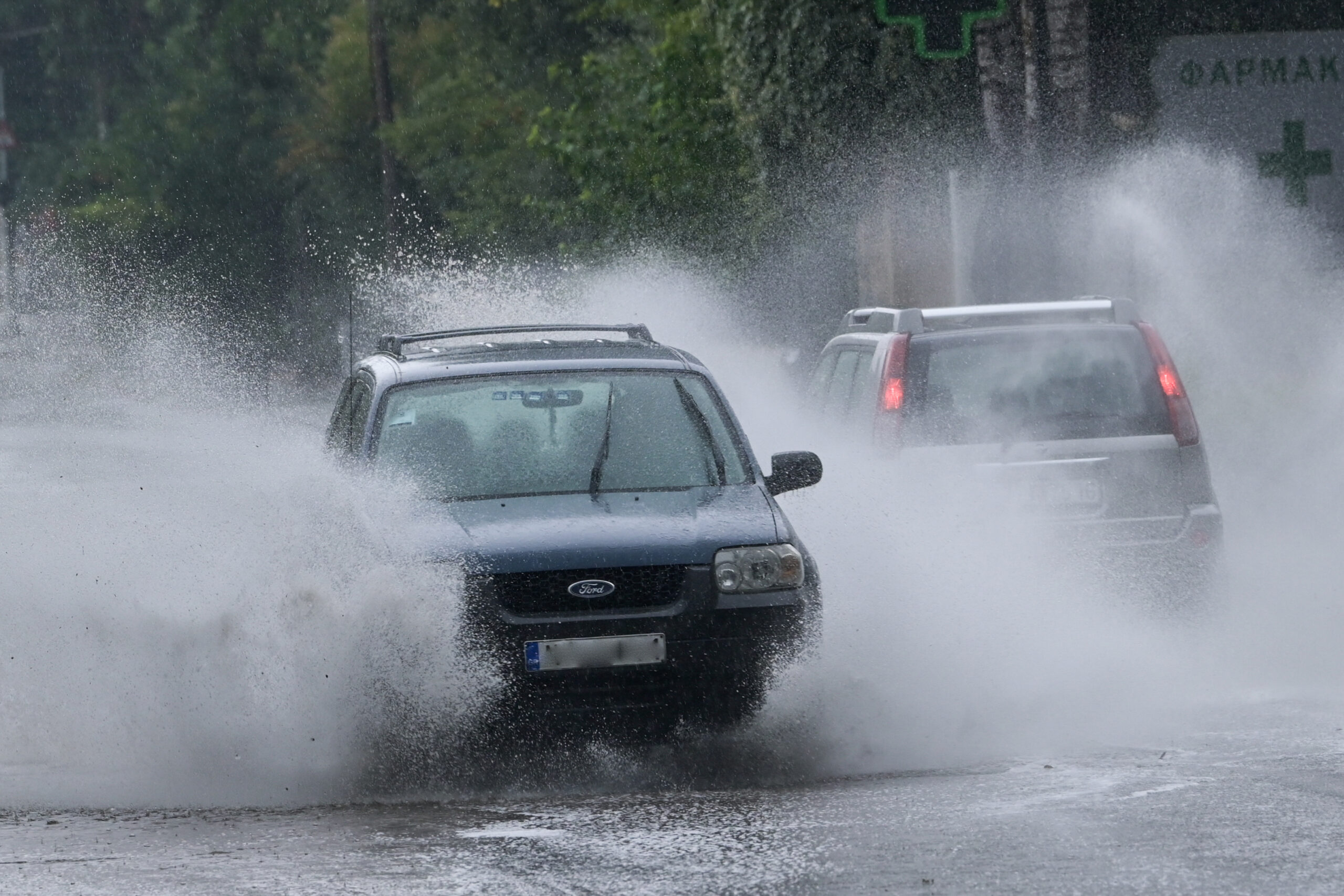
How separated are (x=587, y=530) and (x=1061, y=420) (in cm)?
357

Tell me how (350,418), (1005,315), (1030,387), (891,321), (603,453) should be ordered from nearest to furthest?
1. (603,453)
2. (350,418)
3. (1030,387)
4. (1005,315)
5. (891,321)

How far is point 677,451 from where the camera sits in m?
8.71

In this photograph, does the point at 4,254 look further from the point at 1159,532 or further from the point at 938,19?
the point at 1159,532

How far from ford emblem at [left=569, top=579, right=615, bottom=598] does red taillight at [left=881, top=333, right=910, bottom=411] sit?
3475 millimetres

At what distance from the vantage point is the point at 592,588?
24.6 feet

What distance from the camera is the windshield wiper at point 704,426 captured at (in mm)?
8664

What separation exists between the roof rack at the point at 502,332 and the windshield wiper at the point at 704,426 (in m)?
0.93

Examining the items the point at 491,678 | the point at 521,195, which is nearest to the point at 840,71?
the point at 491,678

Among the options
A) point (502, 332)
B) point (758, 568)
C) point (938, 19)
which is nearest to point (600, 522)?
point (758, 568)

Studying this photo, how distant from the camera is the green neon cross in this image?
21891mm

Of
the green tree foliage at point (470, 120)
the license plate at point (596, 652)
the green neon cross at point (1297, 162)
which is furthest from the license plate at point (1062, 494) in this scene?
the green neon cross at point (1297, 162)

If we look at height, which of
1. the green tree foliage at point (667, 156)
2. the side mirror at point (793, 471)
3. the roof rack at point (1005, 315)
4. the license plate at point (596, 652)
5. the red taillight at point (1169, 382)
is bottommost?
the green tree foliage at point (667, 156)

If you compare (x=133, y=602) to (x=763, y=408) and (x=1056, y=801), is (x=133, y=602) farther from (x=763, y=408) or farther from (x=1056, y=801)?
(x=763, y=408)

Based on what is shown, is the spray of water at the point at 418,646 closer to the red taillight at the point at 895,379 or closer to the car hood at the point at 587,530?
the car hood at the point at 587,530
